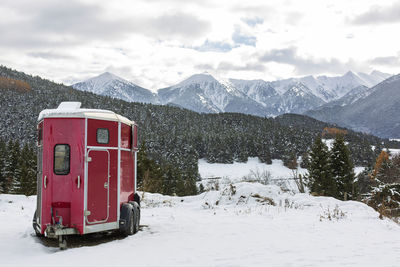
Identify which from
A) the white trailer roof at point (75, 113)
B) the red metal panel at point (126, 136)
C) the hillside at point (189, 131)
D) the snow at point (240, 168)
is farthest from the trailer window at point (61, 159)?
the snow at point (240, 168)

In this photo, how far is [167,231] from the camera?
10.2 metres

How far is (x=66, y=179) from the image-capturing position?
838 cm

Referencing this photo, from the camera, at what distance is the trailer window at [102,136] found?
877cm

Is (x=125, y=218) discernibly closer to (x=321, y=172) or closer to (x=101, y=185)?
(x=101, y=185)

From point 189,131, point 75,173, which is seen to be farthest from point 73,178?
point 189,131

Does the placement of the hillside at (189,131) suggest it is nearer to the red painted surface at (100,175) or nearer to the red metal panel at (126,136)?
the red metal panel at (126,136)

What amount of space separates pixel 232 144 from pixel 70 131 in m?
109

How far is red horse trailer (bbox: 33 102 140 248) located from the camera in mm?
8320

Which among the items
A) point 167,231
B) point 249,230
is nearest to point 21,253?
point 167,231

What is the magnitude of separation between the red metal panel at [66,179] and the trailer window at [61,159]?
0.25ft

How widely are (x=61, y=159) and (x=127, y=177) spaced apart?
2.20 meters

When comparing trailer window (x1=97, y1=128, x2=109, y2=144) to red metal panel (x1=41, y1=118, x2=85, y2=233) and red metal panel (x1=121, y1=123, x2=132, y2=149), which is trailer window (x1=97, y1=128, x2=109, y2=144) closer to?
red metal panel (x1=41, y1=118, x2=85, y2=233)

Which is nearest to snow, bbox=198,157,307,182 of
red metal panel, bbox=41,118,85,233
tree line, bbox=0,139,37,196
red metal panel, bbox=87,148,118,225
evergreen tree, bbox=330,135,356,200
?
tree line, bbox=0,139,37,196

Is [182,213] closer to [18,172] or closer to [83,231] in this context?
[83,231]
